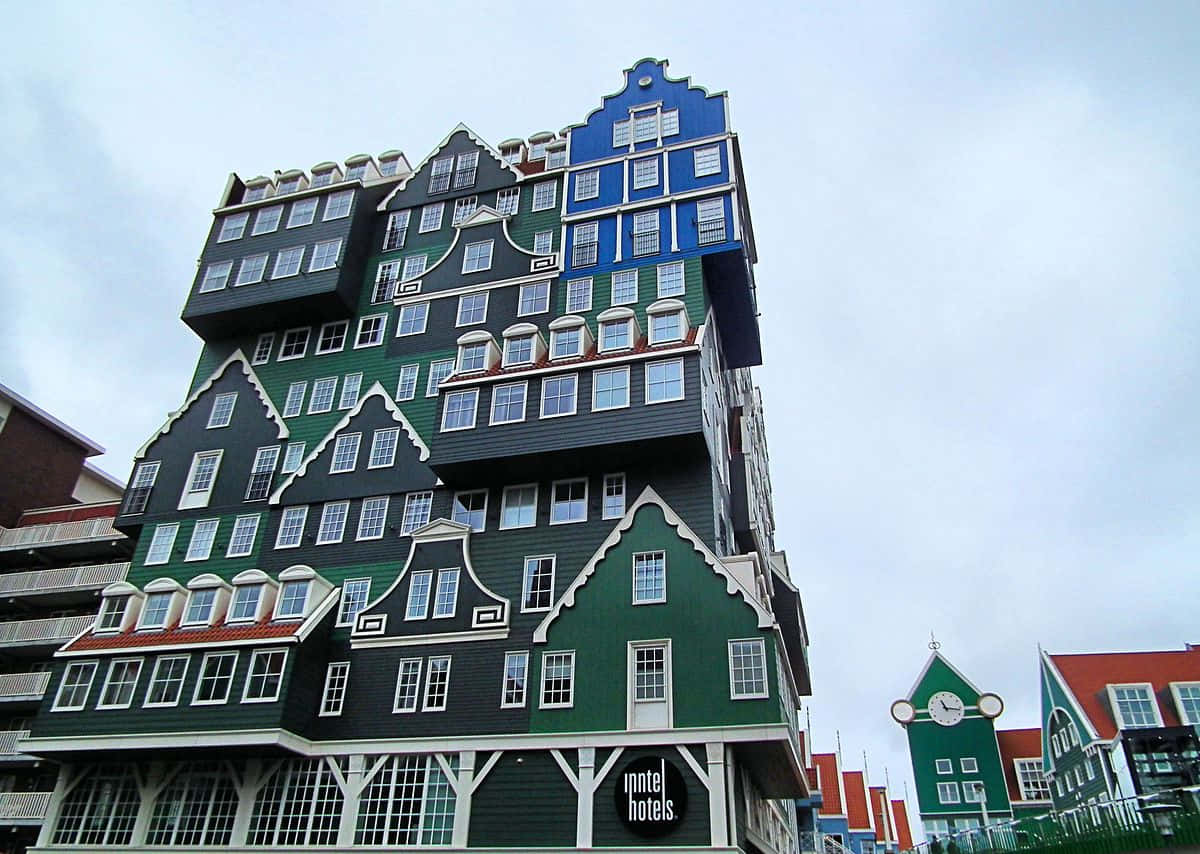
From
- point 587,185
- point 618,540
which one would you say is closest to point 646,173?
point 587,185

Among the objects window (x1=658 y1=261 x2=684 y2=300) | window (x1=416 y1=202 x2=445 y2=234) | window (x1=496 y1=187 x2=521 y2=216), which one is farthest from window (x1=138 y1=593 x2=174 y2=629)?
window (x1=658 y1=261 x2=684 y2=300)

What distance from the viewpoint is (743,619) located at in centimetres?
3181

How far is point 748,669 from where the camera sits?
30781 millimetres

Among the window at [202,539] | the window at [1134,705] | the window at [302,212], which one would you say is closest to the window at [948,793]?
the window at [1134,705]

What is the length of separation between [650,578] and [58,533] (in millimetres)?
40262

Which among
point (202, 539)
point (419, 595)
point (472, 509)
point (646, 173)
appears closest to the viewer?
point (419, 595)

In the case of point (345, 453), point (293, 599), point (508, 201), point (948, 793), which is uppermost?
point (508, 201)

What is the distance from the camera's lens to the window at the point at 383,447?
137ft

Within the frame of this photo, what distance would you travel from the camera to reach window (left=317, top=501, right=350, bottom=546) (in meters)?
40.9

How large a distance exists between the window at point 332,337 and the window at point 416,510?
11.9 m

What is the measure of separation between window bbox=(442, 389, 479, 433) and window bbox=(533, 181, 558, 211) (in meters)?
13.8

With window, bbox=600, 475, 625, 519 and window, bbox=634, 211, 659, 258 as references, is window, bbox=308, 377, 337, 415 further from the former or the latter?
window, bbox=634, 211, 659, 258

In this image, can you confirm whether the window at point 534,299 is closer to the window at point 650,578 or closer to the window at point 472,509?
the window at point 472,509

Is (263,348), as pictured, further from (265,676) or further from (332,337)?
(265,676)
